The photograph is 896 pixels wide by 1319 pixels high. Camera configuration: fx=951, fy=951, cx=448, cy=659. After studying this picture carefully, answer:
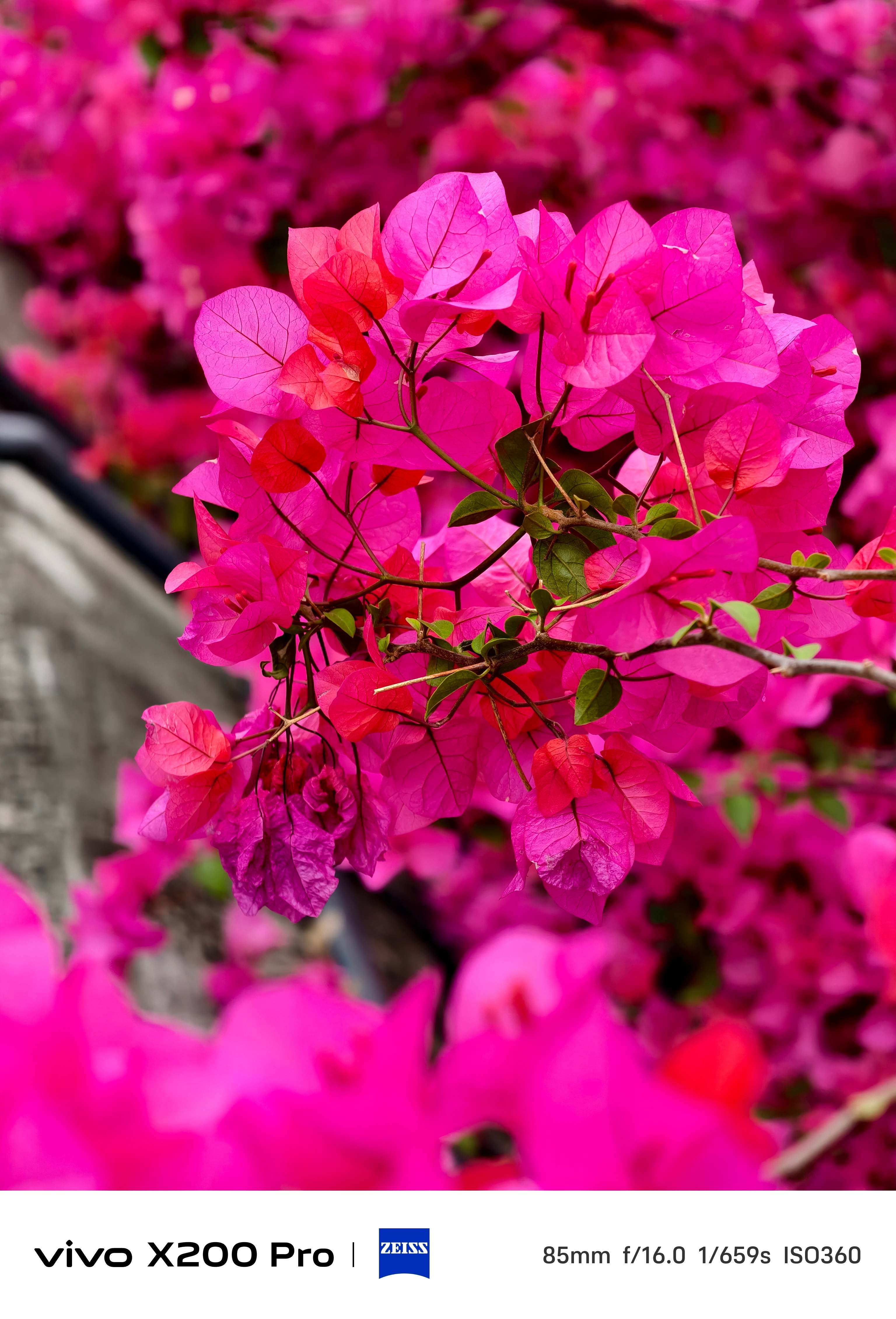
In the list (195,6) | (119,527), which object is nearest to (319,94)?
(195,6)

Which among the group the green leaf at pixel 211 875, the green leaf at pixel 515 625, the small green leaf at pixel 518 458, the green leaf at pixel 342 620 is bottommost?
the green leaf at pixel 211 875

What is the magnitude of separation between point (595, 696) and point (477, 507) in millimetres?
62

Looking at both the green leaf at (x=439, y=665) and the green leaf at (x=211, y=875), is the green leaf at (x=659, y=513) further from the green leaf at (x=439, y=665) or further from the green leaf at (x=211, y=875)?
the green leaf at (x=211, y=875)

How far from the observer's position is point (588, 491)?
270 mm

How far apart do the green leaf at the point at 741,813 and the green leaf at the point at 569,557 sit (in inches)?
21.8

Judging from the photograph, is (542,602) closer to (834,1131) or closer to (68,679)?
(834,1131)

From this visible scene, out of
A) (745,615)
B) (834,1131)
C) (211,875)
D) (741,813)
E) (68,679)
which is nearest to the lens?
(745,615)

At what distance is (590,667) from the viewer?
28cm

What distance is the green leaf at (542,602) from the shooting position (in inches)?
10.1
